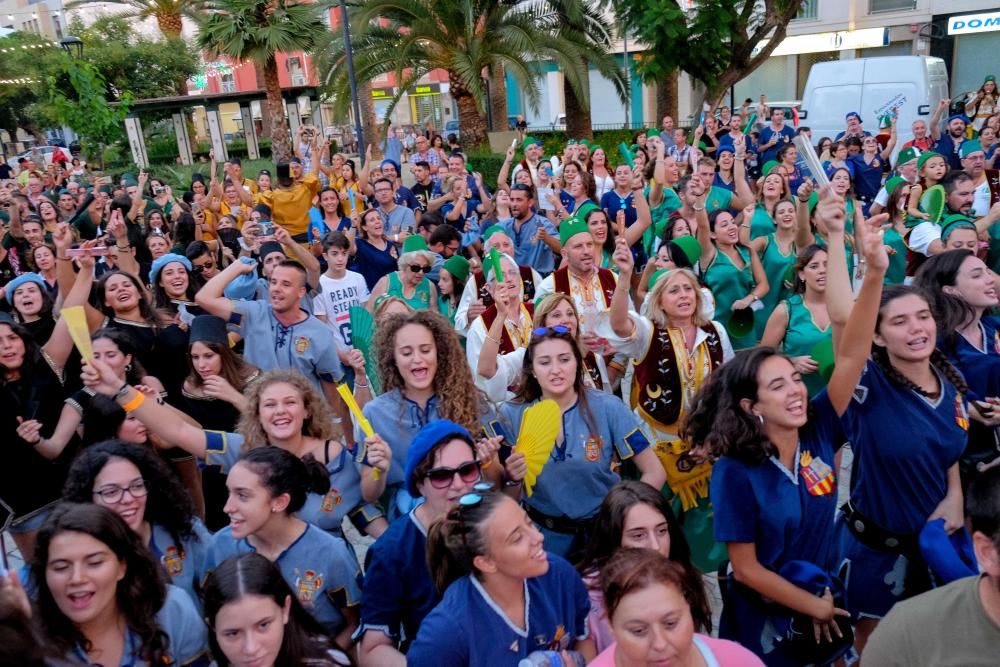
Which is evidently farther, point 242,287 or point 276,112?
point 276,112

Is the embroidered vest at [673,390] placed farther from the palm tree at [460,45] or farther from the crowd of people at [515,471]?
the palm tree at [460,45]

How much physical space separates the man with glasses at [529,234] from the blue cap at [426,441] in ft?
13.7

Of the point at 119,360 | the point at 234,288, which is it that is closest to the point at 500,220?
the point at 234,288

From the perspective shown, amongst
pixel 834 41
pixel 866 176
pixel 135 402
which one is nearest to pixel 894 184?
pixel 866 176

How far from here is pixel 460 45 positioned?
16.3 m

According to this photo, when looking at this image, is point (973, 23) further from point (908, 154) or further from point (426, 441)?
point (426, 441)

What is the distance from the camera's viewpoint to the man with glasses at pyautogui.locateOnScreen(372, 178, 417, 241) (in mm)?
7586

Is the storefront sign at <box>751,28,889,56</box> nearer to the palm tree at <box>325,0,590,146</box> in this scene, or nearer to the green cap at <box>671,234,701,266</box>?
the palm tree at <box>325,0,590,146</box>

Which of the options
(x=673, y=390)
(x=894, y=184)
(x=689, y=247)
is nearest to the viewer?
(x=673, y=390)

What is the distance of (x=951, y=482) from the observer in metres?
2.94

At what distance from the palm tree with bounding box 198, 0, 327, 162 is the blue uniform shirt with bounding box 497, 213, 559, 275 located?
1539 cm

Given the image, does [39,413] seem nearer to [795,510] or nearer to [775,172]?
[795,510]

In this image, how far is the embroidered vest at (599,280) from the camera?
4.90 metres

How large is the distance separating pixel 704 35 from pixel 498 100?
5115mm
